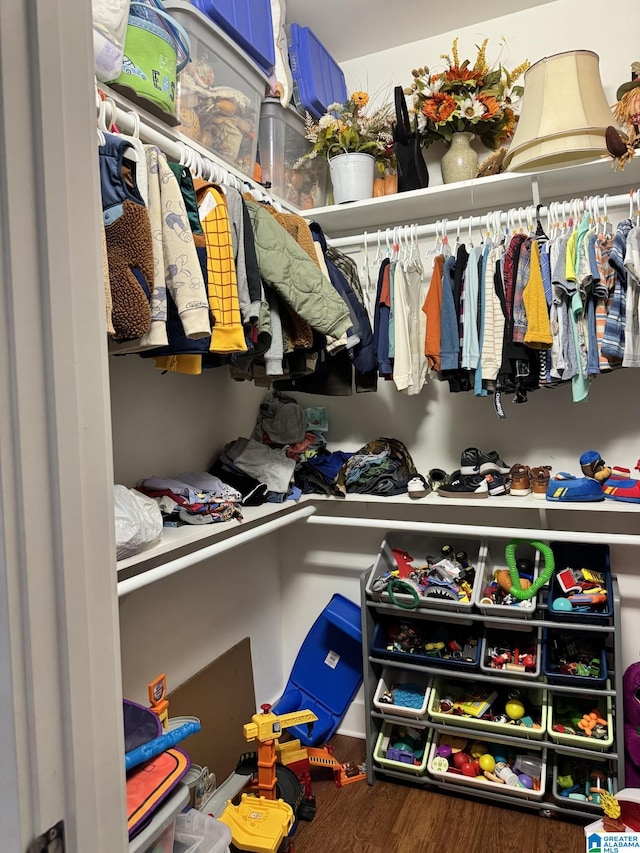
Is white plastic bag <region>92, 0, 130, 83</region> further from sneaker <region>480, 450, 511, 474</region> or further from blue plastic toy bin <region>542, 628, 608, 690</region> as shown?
blue plastic toy bin <region>542, 628, 608, 690</region>

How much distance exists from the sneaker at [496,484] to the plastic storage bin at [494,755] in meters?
0.85

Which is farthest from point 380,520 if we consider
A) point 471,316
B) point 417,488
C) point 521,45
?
point 521,45

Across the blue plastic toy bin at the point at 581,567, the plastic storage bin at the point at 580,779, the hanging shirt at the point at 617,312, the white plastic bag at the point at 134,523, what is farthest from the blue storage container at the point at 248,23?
the plastic storage bin at the point at 580,779

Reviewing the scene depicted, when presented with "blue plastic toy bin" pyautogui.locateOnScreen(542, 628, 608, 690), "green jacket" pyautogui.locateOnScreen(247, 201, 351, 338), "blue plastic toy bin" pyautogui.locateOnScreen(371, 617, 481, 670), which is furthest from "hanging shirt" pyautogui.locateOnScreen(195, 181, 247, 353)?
"blue plastic toy bin" pyautogui.locateOnScreen(542, 628, 608, 690)

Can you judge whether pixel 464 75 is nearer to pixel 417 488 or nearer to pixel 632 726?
pixel 417 488

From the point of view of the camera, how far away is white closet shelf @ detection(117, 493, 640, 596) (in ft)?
5.19

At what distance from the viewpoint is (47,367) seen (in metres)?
0.54

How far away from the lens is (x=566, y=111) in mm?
1818

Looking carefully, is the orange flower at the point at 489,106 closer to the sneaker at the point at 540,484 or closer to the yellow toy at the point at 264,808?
the sneaker at the point at 540,484

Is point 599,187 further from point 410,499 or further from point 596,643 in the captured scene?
point 596,643

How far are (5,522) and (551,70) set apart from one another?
2.07 m

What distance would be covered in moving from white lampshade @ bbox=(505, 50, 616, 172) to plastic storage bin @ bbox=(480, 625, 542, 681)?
61.2 inches

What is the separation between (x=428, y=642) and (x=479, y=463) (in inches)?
27.0

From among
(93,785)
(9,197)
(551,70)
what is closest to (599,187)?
(551,70)
